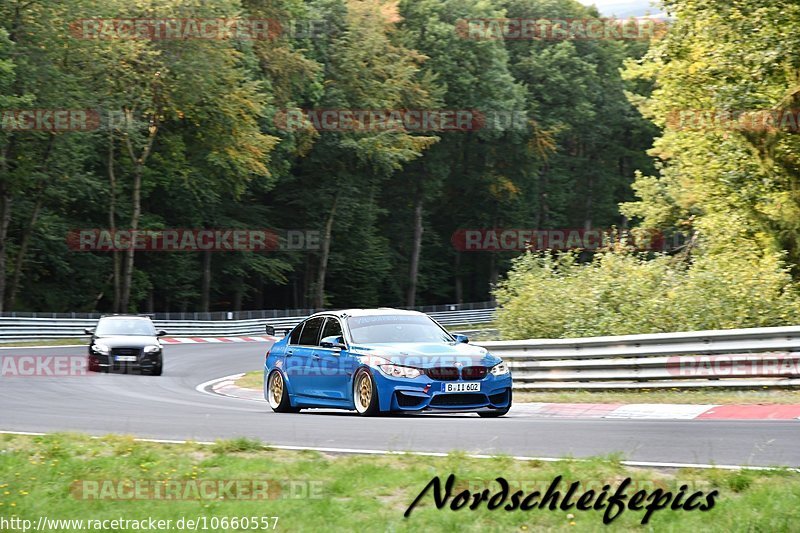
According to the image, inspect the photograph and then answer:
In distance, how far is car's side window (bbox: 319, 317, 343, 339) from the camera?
16.0m

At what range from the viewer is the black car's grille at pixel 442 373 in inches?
565

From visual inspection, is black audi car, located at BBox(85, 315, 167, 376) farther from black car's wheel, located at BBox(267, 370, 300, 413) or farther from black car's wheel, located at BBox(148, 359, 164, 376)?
black car's wheel, located at BBox(267, 370, 300, 413)

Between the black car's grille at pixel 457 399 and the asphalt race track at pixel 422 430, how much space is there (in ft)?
0.66

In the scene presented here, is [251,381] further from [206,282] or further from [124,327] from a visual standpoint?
[206,282]

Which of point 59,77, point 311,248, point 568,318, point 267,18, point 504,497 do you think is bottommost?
point 504,497

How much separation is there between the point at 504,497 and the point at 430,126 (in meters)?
58.8

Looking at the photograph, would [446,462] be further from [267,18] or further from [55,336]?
[267,18]

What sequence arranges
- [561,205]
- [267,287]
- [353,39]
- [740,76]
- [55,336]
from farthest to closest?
[561,205]
[267,287]
[353,39]
[55,336]
[740,76]

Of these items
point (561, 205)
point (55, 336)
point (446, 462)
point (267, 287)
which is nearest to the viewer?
point (446, 462)

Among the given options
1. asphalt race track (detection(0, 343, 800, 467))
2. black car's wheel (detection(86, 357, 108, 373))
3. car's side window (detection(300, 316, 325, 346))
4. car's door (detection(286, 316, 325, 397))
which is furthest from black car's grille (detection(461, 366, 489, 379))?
black car's wheel (detection(86, 357, 108, 373))

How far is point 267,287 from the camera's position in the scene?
7088 centimetres

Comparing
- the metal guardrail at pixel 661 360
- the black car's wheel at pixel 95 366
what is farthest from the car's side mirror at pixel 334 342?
the black car's wheel at pixel 95 366

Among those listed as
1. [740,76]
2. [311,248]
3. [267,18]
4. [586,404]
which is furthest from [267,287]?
[586,404]

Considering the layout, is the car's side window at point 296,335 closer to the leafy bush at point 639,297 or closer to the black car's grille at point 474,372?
the black car's grille at point 474,372
